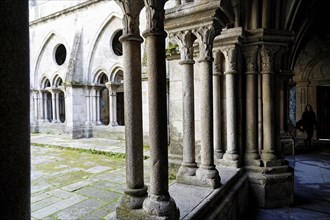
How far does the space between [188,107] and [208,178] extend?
0.78 metres

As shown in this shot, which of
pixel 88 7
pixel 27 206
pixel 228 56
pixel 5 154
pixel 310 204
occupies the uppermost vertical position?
pixel 88 7

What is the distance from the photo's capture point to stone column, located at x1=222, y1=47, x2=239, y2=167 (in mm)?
3207

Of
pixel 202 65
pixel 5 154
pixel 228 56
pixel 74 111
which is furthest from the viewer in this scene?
pixel 74 111

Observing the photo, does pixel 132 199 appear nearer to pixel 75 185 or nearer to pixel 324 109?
pixel 75 185

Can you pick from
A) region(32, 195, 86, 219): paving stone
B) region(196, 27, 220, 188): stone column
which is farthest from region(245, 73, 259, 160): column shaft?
region(32, 195, 86, 219): paving stone

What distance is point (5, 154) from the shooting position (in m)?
0.60

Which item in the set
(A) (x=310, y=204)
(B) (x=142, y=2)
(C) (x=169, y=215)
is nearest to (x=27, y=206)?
(C) (x=169, y=215)

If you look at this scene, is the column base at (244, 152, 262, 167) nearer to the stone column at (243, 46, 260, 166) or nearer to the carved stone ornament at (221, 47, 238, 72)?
the stone column at (243, 46, 260, 166)

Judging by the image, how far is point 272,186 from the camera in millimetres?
3180

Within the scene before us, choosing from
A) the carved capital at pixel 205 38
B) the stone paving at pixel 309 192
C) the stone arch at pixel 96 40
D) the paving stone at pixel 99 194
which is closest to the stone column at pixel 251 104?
the stone paving at pixel 309 192

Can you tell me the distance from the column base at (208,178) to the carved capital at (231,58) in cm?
142

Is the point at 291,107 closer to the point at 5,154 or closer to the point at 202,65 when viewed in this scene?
the point at 202,65

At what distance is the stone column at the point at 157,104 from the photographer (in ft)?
5.37

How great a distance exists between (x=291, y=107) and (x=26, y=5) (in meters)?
10.6
